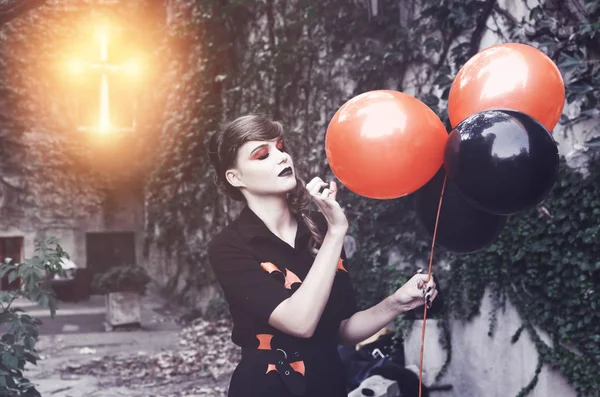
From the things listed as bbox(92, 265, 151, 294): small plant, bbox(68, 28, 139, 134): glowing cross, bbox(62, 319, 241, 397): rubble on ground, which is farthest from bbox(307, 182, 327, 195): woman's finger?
bbox(68, 28, 139, 134): glowing cross

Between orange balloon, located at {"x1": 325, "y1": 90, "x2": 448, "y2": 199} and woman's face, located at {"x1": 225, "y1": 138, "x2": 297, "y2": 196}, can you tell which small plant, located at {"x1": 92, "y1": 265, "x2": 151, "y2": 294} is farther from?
orange balloon, located at {"x1": 325, "y1": 90, "x2": 448, "y2": 199}

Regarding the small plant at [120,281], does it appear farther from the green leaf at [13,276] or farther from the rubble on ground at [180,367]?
the green leaf at [13,276]

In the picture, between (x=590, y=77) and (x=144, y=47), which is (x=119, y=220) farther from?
(x=590, y=77)

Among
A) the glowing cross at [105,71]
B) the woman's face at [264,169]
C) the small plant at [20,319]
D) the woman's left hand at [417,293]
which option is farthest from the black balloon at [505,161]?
the glowing cross at [105,71]

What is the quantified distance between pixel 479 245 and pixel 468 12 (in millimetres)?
2479

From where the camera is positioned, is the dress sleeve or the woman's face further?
the woman's face

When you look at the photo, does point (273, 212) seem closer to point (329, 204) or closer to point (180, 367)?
point (329, 204)

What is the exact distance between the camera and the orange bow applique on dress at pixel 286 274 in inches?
65.1

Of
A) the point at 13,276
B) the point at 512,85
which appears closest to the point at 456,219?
the point at 512,85

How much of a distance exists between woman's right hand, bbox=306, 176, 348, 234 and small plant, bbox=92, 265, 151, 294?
6.23m

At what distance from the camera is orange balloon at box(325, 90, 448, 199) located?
1.64 metres

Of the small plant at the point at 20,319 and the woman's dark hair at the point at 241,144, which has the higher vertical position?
the woman's dark hair at the point at 241,144

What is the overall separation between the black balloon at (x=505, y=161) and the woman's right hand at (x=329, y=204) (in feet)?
1.00

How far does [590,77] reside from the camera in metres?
3.07
